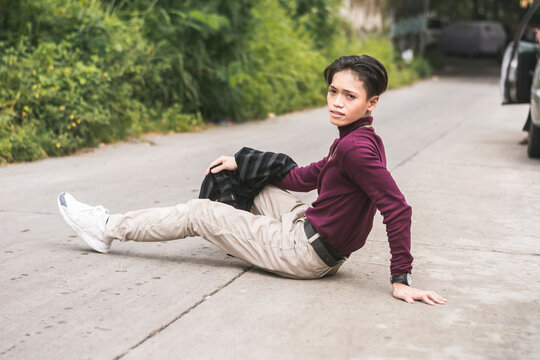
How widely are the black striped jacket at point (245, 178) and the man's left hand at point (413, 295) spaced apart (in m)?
1.00

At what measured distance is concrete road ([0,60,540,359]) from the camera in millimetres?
3062

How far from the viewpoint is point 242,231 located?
13.0 feet

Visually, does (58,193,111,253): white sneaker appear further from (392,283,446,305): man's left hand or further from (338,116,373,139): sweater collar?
(392,283,446,305): man's left hand

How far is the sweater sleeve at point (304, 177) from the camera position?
4.16 meters

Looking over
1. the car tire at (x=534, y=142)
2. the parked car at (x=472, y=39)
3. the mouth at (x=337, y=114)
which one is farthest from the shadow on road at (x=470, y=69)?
the mouth at (x=337, y=114)

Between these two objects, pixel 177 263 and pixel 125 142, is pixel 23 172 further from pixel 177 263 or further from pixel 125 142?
pixel 177 263

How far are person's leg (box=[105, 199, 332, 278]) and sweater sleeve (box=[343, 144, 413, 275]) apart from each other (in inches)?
19.0

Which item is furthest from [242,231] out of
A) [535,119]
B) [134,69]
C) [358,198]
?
[134,69]

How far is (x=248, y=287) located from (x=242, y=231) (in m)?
0.32

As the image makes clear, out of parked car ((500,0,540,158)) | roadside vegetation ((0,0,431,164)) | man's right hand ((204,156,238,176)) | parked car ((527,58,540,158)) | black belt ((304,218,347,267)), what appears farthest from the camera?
parked car ((500,0,540,158))

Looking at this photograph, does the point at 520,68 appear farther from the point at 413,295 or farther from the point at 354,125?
the point at 413,295

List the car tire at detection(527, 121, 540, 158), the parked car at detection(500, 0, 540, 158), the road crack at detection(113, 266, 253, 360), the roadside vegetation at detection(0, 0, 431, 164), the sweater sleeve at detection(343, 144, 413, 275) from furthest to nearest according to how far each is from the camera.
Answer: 1. the parked car at detection(500, 0, 540, 158)
2. the car tire at detection(527, 121, 540, 158)
3. the roadside vegetation at detection(0, 0, 431, 164)
4. the sweater sleeve at detection(343, 144, 413, 275)
5. the road crack at detection(113, 266, 253, 360)

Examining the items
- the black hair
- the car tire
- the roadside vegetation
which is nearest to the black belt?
the black hair

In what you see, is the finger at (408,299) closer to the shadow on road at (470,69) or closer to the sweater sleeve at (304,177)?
the sweater sleeve at (304,177)
